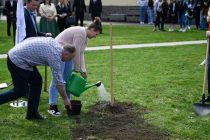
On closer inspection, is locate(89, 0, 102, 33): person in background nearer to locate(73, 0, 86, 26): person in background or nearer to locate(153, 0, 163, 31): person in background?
locate(73, 0, 86, 26): person in background

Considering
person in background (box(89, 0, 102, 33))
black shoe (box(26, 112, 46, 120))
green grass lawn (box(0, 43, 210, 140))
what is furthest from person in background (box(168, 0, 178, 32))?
black shoe (box(26, 112, 46, 120))

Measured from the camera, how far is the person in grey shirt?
607 cm

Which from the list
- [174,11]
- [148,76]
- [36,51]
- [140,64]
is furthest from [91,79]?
[174,11]

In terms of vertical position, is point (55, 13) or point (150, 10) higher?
point (55, 13)

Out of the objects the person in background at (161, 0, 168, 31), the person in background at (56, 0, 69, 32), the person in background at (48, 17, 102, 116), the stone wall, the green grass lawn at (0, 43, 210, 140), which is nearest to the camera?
the green grass lawn at (0, 43, 210, 140)

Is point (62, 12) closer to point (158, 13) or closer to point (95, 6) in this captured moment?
point (95, 6)

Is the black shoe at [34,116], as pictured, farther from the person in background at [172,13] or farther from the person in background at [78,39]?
the person in background at [172,13]

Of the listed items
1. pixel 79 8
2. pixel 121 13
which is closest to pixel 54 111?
pixel 79 8

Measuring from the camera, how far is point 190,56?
47.5 ft

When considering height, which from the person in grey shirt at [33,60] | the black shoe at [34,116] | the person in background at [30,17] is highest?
the person in background at [30,17]

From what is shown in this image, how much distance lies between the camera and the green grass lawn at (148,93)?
6.54m

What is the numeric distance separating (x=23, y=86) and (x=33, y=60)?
442mm

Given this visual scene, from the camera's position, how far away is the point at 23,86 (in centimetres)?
643

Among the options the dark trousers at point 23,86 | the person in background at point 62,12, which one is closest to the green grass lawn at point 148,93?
the dark trousers at point 23,86
